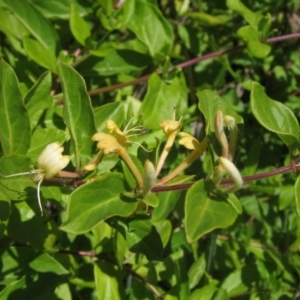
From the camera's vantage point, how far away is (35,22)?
137 centimetres

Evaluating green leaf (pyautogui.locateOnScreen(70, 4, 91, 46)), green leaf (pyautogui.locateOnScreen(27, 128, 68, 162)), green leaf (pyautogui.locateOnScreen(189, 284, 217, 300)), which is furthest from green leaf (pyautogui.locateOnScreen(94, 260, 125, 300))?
green leaf (pyautogui.locateOnScreen(70, 4, 91, 46))

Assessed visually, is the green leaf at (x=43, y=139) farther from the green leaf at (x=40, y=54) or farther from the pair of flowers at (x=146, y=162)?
the green leaf at (x=40, y=54)

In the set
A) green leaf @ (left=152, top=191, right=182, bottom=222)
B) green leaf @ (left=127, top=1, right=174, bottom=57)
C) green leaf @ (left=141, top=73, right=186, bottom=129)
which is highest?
green leaf @ (left=127, top=1, right=174, bottom=57)

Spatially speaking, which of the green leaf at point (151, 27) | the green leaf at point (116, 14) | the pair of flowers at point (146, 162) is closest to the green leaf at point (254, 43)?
the green leaf at point (151, 27)

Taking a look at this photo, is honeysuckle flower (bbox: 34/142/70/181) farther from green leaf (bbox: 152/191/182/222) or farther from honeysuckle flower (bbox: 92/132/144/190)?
green leaf (bbox: 152/191/182/222)

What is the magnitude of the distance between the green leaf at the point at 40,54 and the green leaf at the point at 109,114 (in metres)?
0.32

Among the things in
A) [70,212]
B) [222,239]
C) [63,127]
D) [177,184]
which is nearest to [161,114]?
[63,127]

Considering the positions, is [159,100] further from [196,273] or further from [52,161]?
[52,161]

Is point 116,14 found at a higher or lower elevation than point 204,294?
higher

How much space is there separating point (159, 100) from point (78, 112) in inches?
21.8

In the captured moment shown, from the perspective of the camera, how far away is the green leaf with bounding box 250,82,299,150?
91 cm

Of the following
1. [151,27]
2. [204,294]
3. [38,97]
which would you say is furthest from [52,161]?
[151,27]

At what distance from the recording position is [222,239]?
1.57 meters

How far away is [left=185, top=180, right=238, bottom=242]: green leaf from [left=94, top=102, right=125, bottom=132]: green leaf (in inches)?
9.9
